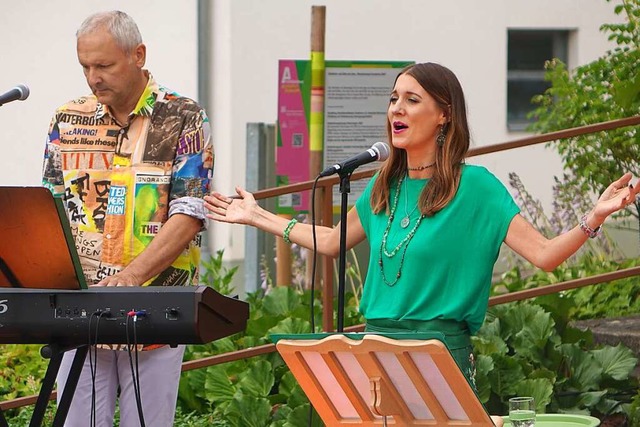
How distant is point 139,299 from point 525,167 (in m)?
12.0

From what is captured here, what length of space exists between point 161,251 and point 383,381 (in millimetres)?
1133

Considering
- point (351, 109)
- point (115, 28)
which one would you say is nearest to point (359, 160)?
point (115, 28)

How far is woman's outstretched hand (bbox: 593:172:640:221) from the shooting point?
14.8ft

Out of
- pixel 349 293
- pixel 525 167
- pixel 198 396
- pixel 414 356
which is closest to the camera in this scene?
pixel 414 356

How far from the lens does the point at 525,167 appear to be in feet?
52.7

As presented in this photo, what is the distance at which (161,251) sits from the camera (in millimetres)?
5039

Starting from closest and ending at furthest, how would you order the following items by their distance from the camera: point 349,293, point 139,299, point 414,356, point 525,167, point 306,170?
point 414,356
point 139,299
point 349,293
point 306,170
point 525,167

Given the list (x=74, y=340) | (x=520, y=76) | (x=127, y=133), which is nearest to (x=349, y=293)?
(x=127, y=133)

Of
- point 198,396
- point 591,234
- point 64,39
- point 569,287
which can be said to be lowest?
point 198,396

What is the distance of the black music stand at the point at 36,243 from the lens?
420 centimetres

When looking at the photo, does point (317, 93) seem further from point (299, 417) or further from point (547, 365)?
point (299, 417)

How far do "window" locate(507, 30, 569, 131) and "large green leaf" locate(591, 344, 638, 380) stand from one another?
9828mm

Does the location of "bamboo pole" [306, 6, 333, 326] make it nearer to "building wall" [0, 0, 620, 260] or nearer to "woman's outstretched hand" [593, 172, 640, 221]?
"woman's outstretched hand" [593, 172, 640, 221]

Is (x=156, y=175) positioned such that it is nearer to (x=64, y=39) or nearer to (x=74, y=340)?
(x=74, y=340)
